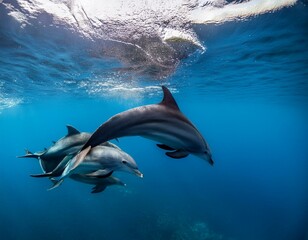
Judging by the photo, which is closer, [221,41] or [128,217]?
[221,41]

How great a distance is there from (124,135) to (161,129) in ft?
1.90

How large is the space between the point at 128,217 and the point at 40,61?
44.6ft

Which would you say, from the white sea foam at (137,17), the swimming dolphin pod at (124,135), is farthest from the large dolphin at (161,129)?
the white sea foam at (137,17)

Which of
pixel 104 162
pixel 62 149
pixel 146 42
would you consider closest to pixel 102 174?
pixel 104 162

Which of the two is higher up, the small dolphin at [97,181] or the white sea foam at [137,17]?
the white sea foam at [137,17]

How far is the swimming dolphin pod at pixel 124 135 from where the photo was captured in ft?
9.94

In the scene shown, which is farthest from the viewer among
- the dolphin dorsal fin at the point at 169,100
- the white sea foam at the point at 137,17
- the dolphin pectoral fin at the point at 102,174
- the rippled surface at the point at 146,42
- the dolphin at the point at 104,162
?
the rippled surface at the point at 146,42

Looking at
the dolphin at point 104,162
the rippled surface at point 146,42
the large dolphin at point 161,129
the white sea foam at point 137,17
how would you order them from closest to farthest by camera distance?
the large dolphin at point 161,129, the dolphin at point 104,162, the white sea foam at point 137,17, the rippled surface at point 146,42

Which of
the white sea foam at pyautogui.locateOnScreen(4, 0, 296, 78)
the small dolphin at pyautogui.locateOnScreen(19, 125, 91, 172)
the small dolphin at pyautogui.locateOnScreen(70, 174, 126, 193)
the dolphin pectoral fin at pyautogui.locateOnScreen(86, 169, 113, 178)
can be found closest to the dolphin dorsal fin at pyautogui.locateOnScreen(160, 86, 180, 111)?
the dolphin pectoral fin at pyautogui.locateOnScreen(86, 169, 113, 178)

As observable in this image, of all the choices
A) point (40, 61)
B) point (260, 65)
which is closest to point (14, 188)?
point (40, 61)

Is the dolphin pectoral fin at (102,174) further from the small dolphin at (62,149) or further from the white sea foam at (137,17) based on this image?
the white sea foam at (137,17)

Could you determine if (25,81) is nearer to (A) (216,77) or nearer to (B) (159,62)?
(B) (159,62)

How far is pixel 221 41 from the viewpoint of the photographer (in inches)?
521

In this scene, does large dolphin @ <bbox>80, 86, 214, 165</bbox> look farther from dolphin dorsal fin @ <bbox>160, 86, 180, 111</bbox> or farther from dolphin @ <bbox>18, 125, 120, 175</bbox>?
dolphin @ <bbox>18, 125, 120, 175</bbox>
